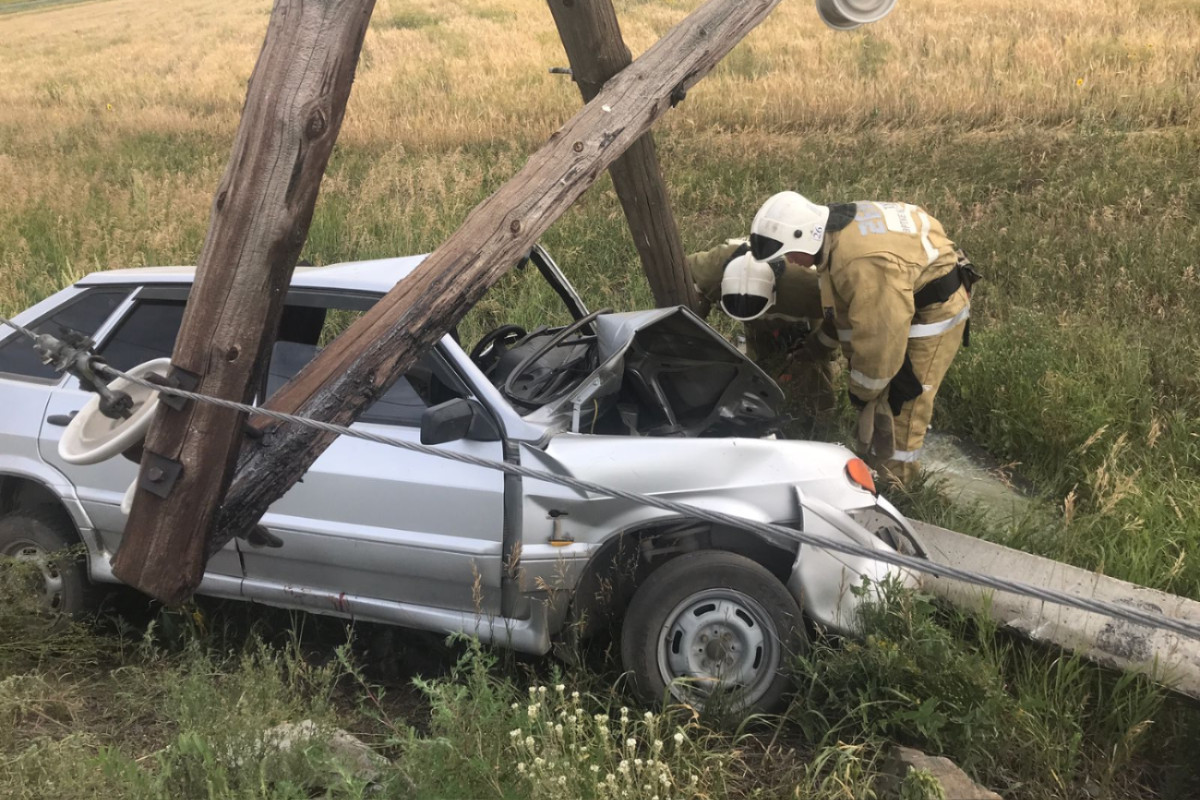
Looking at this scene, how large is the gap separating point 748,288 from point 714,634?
210cm

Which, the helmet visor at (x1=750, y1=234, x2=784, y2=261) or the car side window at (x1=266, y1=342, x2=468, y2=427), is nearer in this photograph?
the car side window at (x1=266, y1=342, x2=468, y2=427)

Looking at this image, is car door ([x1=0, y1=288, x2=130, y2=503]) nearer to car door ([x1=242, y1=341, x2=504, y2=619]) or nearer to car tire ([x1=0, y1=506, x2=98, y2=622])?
car tire ([x1=0, y1=506, x2=98, y2=622])

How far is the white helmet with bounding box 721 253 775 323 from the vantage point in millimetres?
4672

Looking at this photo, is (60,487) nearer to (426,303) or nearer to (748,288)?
(426,303)

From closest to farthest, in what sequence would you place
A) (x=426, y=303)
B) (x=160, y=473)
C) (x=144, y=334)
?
(x=160, y=473)
(x=426, y=303)
(x=144, y=334)

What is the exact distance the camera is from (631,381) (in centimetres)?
378

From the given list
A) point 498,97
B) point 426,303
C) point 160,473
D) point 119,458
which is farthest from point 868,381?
point 498,97

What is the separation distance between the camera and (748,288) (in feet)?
15.4

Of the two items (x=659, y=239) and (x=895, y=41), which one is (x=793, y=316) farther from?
(x=895, y=41)

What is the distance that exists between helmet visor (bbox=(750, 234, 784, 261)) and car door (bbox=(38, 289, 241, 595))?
2601 mm

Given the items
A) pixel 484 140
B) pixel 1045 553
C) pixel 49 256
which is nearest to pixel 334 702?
pixel 1045 553

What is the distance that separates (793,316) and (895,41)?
Result: 9.67 meters

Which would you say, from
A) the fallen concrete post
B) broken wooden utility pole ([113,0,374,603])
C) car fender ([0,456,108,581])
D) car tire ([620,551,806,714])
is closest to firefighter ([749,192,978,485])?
the fallen concrete post

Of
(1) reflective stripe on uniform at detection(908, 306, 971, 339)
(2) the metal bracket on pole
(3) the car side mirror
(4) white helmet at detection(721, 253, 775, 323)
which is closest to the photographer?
(2) the metal bracket on pole
